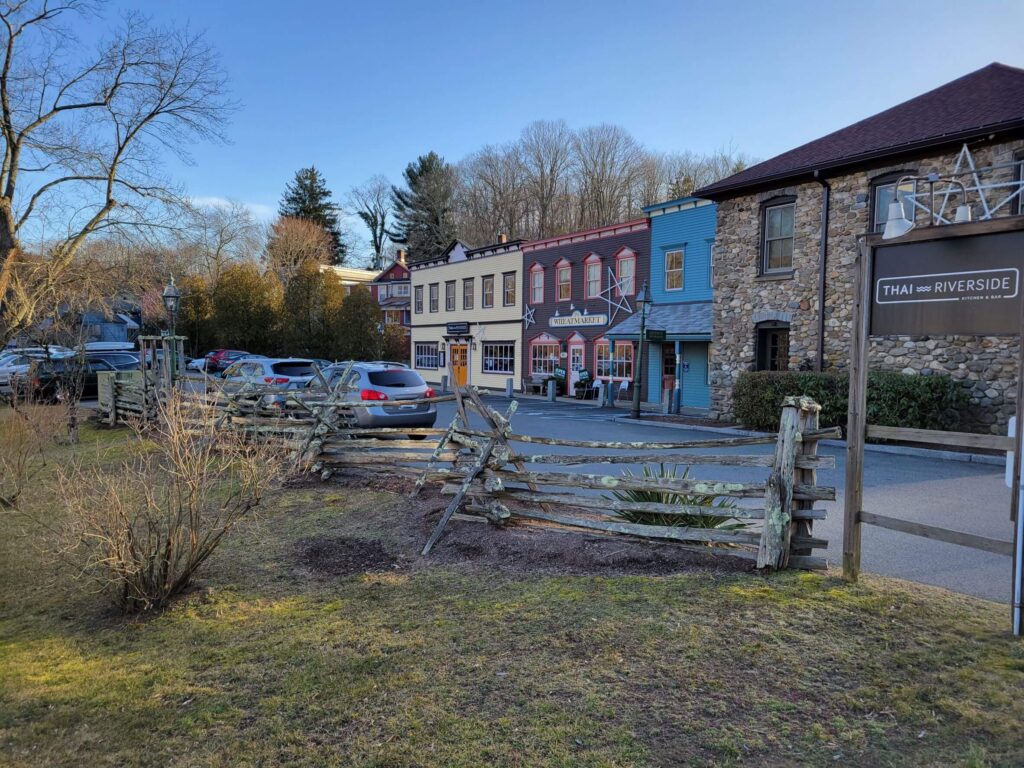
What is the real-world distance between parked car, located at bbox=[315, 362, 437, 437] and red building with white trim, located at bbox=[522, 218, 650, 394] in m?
12.9

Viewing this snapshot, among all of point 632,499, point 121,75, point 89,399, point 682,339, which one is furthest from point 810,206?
point 89,399

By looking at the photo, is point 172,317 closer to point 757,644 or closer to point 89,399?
point 89,399

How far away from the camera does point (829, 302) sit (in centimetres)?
1673

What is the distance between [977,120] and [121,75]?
2012 centimetres

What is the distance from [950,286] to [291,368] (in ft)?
51.7

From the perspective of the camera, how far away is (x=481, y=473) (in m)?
6.71

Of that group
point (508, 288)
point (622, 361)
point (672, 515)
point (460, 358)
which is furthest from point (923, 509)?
point (460, 358)

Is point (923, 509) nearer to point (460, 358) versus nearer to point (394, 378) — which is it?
point (394, 378)

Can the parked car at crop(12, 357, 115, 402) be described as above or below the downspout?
below

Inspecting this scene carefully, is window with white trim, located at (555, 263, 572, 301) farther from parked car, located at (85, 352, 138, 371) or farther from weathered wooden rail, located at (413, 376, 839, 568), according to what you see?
weathered wooden rail, located at (413, 376, 839, 568)

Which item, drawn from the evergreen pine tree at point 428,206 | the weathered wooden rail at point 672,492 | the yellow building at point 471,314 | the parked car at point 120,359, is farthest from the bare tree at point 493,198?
the weathered wooden rail at point 672,492

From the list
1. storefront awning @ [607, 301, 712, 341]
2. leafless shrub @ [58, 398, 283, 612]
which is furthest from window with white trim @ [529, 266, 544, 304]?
leafless shrub @ [58, 398, 283, 612]

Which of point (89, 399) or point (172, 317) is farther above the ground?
point (172, 317)

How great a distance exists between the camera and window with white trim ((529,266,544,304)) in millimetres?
30297
